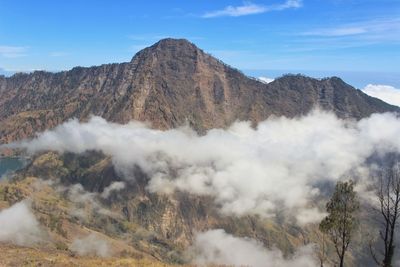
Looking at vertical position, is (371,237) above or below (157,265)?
above

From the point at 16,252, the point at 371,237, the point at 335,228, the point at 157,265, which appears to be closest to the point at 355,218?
the point at 335,228

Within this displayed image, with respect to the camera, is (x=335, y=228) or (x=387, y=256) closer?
(x=387, y=256)

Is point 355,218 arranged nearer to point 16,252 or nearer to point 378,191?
point 378,191

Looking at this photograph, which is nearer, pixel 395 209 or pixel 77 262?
pixel 395 209

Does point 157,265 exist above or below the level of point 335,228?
below

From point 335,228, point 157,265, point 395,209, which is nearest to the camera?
point 395,209

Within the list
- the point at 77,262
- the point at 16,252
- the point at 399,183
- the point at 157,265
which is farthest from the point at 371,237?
the point at 16,252

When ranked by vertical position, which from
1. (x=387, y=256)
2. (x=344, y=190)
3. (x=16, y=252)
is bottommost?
(x=16, y=252)

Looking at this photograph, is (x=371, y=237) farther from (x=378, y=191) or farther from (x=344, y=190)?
(x=344, y=190)

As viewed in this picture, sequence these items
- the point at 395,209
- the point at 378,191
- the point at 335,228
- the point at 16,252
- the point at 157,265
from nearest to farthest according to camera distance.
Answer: the point at 395,209
the point at 378,191
the point at 335,228
the point at 157,265
the point at 16,252
